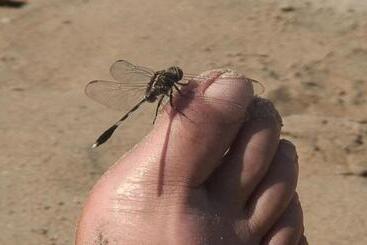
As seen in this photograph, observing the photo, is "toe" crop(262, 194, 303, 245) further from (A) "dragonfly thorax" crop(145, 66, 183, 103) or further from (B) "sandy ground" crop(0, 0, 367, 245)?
(A) "dragonfly thorax" crop(145, 66, 183, 103)

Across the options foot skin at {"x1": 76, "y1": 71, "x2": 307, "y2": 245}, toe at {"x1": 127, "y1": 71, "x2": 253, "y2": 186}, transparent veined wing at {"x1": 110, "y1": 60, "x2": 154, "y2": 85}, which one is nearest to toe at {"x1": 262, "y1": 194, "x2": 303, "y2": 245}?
foot skin at {"x1": 76, "y1": 71, "x2": 307, "y2": 245}

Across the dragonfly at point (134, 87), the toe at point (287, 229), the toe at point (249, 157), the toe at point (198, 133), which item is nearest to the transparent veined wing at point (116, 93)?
the dragonfly at point (134, 87)

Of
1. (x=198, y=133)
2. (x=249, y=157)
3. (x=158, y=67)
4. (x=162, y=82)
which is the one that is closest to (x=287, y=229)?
(x=249, y=157)

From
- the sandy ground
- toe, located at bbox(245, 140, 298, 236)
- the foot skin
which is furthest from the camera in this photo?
the sandy ground

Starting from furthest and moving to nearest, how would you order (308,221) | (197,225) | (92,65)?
(92,65)
(308,221)
(197,225)

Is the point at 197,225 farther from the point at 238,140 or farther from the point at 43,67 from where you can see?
the point at 43,67

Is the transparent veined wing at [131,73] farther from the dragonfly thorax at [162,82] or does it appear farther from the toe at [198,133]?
the toe at [198,133]

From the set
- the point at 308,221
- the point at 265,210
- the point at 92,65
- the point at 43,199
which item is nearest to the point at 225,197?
the point at 265,210
